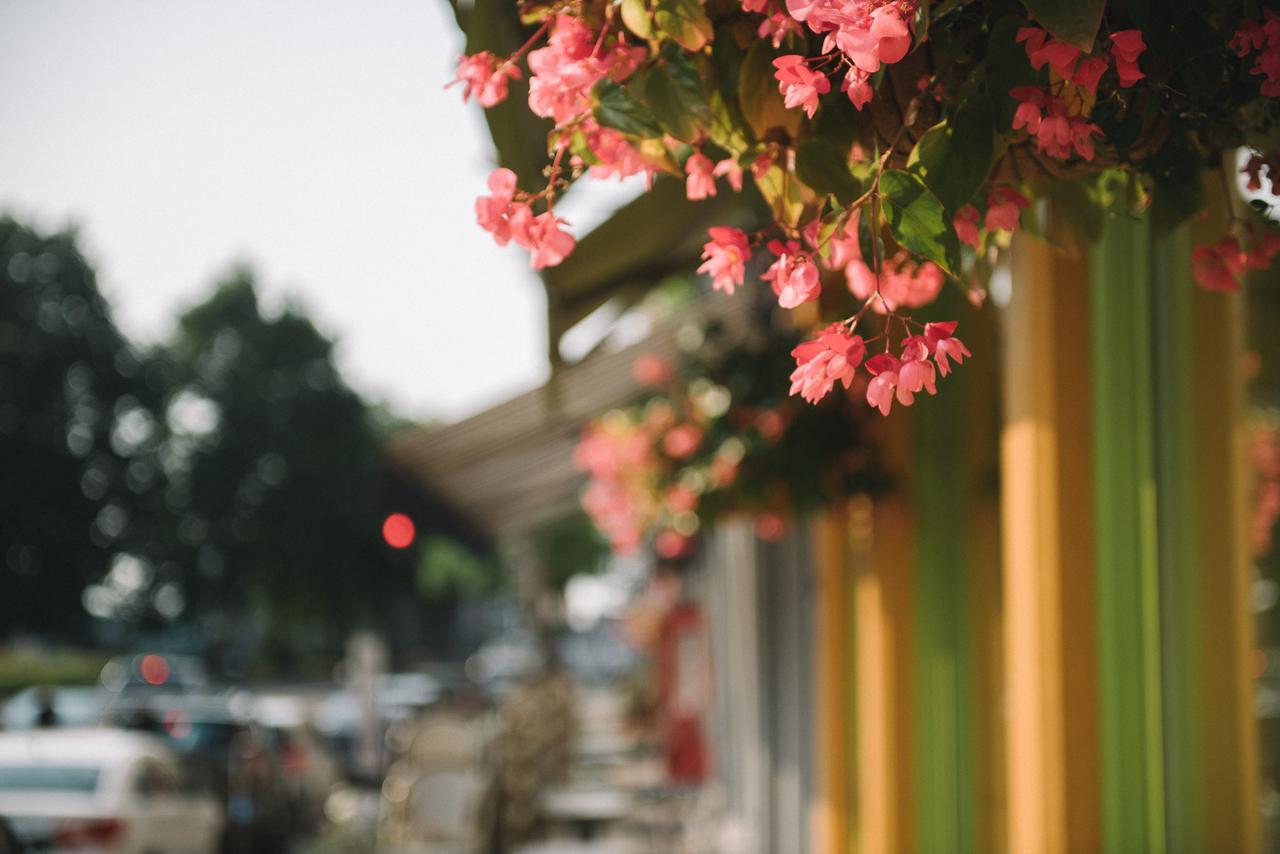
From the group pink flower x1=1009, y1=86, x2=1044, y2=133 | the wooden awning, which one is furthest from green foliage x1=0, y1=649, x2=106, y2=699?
pink flower x1=1009, y1=86, x2=1044, y2=133

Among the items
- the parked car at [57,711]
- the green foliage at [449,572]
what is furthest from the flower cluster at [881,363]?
the green foliage at [449,572]

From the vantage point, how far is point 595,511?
6301 millimetres

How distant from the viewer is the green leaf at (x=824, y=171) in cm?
175

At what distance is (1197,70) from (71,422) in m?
37.6

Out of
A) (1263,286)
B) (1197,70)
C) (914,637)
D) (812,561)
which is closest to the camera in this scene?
(1197,70)

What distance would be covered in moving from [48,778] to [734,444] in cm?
653

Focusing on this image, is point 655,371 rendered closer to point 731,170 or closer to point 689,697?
point 731,170

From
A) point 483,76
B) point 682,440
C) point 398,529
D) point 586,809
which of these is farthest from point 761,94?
point 586,809

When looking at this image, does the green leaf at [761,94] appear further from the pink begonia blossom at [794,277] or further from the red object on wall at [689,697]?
the red object on wall at [689,697]

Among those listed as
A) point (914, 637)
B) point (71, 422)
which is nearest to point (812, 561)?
point (914, 637)

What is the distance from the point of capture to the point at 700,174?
203 cm

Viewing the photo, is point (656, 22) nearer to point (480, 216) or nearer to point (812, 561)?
point (480, 216)

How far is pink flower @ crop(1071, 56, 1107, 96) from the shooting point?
1554 millimetres

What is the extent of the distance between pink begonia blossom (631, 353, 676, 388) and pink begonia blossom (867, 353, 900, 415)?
4168 millimetres
